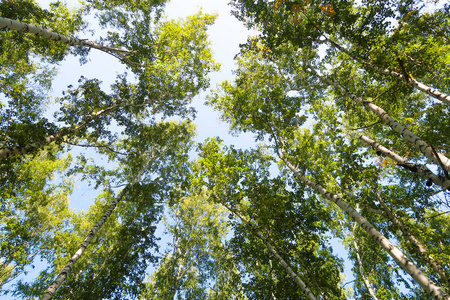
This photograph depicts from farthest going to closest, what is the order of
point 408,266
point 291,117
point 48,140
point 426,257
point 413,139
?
point 291,117, point 48,140, point 426,257, point 413,139, point 408,266

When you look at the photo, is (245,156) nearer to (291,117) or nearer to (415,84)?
(291,117)

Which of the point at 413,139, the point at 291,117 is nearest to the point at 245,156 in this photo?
the point at 291,117

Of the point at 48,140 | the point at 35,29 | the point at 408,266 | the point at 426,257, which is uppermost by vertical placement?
the point at 35,29

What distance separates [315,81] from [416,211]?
914cm

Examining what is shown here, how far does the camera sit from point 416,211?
22.8 feet

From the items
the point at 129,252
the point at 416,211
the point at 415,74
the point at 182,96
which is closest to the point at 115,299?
the point at 129,252

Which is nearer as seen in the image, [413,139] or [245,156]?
[413,139]

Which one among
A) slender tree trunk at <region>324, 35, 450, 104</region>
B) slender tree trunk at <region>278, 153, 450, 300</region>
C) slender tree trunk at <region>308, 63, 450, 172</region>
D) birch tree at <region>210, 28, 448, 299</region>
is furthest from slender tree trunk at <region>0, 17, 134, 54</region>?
slender tree trunk at <region>324, 35, 450, 104</region>

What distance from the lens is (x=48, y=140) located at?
7.22 meters

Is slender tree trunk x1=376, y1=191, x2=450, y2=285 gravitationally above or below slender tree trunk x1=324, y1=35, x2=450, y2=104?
below

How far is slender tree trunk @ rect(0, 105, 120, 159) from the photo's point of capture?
591 cm

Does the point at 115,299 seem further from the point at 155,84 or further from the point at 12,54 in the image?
the point at 12,54

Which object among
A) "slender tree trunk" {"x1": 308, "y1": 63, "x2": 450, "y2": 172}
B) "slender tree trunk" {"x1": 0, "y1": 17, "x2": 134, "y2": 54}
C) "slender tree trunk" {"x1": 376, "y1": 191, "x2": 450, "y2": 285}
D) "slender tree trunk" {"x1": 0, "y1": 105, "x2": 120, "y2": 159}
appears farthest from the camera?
"slender tree trunk" {"x1": 376, "y1": 191, "x2": 450, "y2": 285}

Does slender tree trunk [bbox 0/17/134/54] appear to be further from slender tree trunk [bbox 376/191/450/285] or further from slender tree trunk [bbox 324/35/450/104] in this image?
slender tree trunk [bbox 376/191/450/285]
